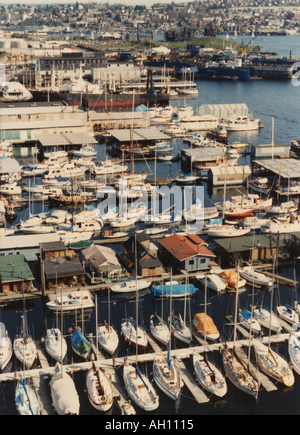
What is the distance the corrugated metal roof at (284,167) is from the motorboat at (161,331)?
21.3 metres

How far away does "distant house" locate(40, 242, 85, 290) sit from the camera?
27.1m

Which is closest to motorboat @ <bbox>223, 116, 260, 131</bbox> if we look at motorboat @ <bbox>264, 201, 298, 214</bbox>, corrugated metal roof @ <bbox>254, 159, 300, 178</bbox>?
corrugated metal roof @ <bbox>254, 159, 300, 178</bbox>

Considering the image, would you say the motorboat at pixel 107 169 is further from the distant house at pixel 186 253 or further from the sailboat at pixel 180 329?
the sailboat at pixel 180 329

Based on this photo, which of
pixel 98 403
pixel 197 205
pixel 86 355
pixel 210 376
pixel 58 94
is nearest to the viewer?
pixel 98 403

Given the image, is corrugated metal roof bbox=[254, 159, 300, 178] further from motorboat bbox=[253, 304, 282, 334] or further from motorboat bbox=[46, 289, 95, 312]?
motorboat bbox=[46, 289, 95, 312]

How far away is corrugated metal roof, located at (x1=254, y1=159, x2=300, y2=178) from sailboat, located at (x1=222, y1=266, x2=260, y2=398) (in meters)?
22.9

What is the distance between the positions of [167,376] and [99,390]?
2491 mm

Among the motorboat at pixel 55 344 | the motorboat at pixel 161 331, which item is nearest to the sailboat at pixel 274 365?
the motorboat at pixel 161 331

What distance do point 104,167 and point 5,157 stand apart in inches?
350

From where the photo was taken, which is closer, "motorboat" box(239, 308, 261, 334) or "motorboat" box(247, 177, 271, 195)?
"motorboat" box(239, 308, 261, 334)

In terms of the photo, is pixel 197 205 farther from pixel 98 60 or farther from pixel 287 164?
pixel 98 60

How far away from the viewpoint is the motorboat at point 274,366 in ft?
66.8

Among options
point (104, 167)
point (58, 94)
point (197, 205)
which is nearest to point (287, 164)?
point (197, 205)

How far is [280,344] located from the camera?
22906 mm
